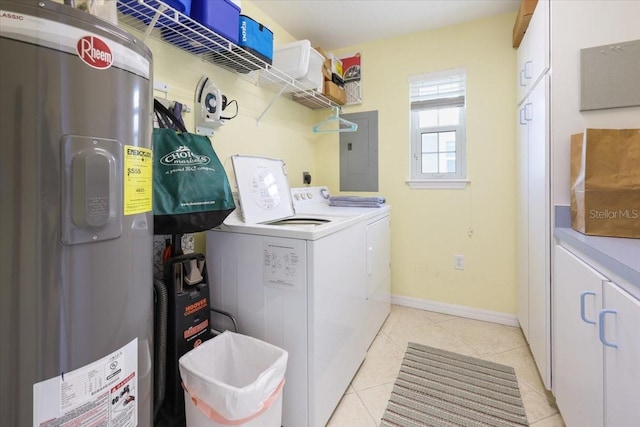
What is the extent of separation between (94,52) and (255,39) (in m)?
1.21

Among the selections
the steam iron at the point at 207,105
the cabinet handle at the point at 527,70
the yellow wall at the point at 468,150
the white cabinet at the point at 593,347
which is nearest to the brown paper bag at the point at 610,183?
the white cabinet at the point at 593,347

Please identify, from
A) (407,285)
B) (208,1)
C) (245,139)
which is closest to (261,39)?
(208,1)

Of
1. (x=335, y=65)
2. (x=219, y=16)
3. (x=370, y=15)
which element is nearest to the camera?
(x=219, y=16)

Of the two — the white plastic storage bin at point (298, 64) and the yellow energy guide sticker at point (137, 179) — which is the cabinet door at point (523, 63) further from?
the yellow energy guide sticker at point (137, 179)

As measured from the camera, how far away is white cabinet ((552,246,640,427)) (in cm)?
85

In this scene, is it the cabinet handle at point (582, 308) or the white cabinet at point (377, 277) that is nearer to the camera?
the cabinet handle at point (582, 308)

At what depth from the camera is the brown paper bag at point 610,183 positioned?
1.17 m

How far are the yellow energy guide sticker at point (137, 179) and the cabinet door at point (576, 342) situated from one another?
1450 millimetres

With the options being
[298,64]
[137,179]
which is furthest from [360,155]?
[137,179]

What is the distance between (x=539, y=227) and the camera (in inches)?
66.0

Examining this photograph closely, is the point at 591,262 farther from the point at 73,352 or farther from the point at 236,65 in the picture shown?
the point at 236,65

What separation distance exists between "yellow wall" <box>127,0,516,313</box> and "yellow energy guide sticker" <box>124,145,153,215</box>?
1177 mm

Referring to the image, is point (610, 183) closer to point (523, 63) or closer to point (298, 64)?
point (523, 63)

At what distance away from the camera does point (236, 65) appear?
6.11 feet
